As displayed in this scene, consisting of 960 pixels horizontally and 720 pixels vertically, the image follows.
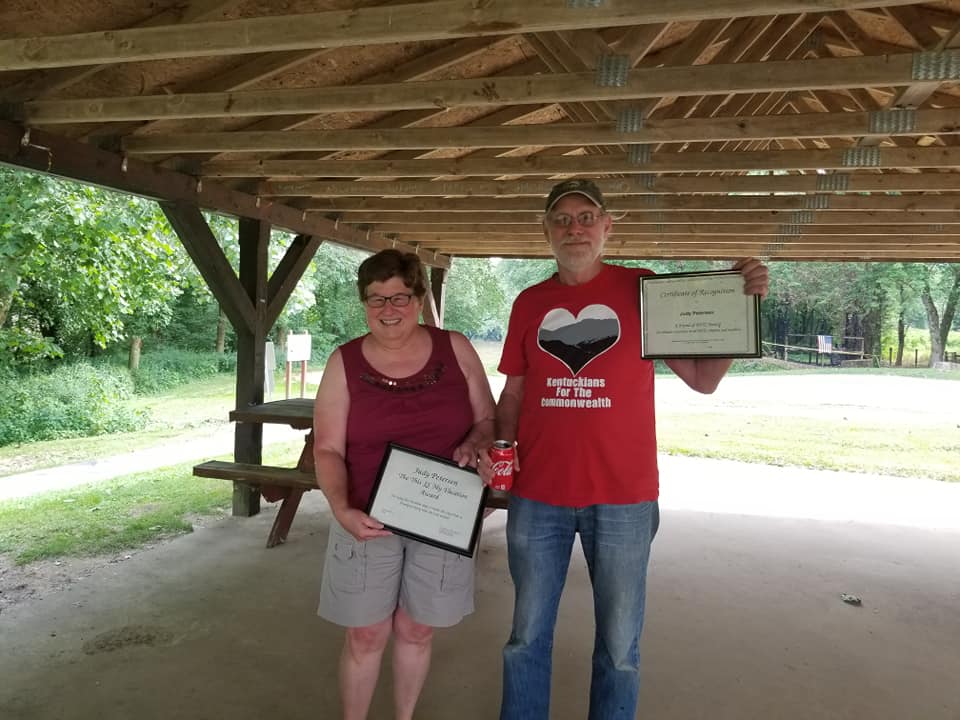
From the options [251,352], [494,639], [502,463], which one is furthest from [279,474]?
[502,463]

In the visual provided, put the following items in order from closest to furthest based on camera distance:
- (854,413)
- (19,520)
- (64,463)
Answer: (19,520)
(64,463)
(854,413)

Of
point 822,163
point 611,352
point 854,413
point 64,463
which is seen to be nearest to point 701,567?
point 822,163

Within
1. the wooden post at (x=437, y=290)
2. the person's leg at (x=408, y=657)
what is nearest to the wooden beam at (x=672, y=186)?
the person's leg at (x=408, y=657)

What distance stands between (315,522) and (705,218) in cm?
415

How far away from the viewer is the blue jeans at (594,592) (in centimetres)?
211

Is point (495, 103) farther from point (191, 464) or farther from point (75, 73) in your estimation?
point (191, 464)

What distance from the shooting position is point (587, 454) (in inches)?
82.0

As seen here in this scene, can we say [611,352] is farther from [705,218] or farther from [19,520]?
[19,520]

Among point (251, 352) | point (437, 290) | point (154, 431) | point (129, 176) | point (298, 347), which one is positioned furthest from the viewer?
point (154, 431)

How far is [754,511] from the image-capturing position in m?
6.26

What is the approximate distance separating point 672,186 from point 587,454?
3224 millimetres

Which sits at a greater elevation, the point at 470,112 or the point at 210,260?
the point at 470,112

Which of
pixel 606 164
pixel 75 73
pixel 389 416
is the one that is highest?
pixel 75 73

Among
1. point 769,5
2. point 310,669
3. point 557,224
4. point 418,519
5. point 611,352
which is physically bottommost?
point 310,669
